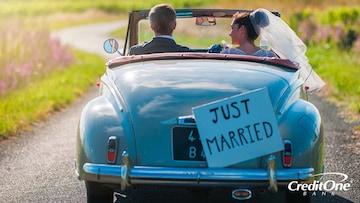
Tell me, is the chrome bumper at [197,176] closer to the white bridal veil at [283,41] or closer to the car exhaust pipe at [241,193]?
the car exhaust pipe at [241,193]

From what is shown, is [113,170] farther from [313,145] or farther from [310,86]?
[310,86]

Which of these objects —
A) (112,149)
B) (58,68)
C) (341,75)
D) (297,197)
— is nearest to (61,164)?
(112,149)

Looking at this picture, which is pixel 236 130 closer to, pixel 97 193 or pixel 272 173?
pixel 272 173

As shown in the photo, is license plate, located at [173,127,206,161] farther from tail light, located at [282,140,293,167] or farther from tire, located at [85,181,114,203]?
tire, located at [85,181,114,203]

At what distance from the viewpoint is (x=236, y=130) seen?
5504 millimetres

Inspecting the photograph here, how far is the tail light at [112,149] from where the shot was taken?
221 inches

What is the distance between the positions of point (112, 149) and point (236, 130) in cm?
84

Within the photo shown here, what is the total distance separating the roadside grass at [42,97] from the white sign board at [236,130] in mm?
5326

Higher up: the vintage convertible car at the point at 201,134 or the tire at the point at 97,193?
the vintage convertible car at the point at 201,134

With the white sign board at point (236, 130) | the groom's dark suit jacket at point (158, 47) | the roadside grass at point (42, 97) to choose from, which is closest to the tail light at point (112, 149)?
the white sign board at point (236, 130)

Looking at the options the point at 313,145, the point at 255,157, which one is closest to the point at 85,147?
the point at 255,157

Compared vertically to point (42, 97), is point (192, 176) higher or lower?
higher

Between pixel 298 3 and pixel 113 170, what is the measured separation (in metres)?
42.8

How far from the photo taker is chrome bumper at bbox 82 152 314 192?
540cm
